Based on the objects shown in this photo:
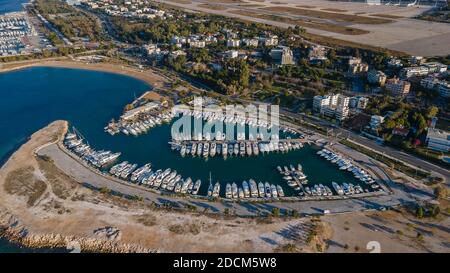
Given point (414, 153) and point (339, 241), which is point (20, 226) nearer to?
point (339, 241)

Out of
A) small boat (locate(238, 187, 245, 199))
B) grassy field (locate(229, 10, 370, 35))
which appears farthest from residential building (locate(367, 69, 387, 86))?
grassy field (locate(229, 10, 370, 35))

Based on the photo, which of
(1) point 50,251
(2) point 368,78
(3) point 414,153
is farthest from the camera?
(2) point 368,78

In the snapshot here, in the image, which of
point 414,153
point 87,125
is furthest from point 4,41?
point 414,153

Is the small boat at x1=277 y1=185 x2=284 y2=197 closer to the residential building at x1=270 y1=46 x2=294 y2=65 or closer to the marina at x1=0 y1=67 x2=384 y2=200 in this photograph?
the marina at x1=0 y1=67 x2=384 y2=200

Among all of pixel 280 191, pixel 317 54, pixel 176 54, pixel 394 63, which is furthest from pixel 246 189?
pixel 317 54

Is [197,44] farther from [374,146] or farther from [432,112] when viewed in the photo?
[432,112]

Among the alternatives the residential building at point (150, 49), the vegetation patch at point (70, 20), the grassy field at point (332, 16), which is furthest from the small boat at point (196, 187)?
the grassy field at point (332, 16)
